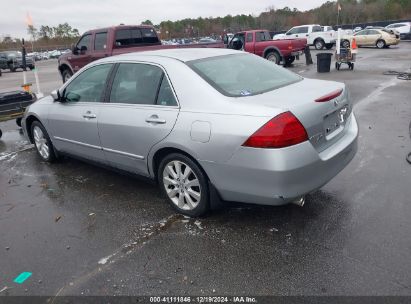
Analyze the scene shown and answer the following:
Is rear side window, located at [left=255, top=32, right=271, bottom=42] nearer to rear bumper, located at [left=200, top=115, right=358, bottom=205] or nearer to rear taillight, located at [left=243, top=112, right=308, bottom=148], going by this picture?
rear bumper, located at [left=200, top=115, right=358, bottom=205]

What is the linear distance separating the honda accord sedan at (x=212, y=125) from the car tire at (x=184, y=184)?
1cm

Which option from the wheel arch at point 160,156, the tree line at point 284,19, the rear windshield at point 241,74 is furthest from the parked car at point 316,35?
the wheel arch at point 160,156

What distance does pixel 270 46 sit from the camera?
18.5 meters

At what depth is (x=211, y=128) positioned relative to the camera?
10.6ft

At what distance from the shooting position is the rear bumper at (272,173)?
297 cm

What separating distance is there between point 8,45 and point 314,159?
305ft

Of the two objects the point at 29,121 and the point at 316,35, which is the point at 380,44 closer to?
the point at 316,35

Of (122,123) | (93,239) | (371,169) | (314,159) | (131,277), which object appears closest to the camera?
(131,277)

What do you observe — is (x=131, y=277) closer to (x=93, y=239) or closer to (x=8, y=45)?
(x=93, y=239)

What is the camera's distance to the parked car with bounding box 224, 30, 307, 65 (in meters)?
18.2

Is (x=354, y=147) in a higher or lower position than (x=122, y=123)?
lower

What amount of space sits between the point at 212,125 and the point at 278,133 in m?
0.59

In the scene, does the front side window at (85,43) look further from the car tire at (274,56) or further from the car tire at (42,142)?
the car tire at (274,56)

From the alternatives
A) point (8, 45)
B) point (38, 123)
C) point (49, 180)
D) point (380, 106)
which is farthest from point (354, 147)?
point (8, 45)
